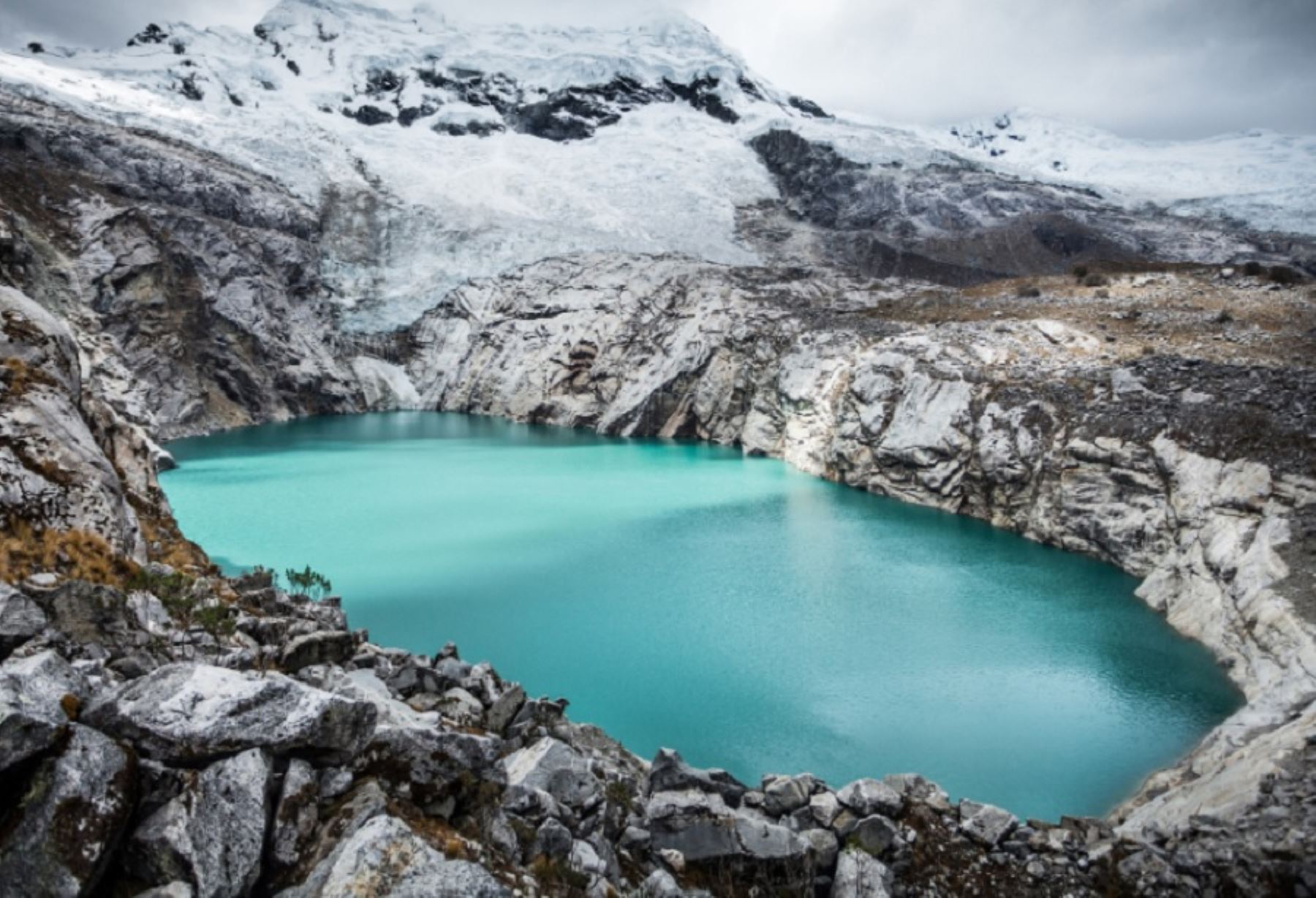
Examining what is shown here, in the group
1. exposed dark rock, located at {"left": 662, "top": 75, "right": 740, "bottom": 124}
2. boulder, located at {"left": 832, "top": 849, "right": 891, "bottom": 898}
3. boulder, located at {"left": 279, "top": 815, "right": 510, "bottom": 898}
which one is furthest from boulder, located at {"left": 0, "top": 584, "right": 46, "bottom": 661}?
exposed dark rock, located at {"left": 662, "top": 75, "right": 740, "bottom": 124}

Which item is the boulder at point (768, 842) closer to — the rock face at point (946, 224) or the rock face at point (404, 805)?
the rock face at point (404, 805)

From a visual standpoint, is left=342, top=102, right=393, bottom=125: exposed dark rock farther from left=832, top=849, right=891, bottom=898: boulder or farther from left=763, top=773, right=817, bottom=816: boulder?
left=832, top=849, right=891, bottom=898: boulder

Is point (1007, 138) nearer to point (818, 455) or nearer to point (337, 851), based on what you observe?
point (818, 455)

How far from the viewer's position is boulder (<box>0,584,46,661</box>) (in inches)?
179

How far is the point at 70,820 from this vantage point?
134 inches

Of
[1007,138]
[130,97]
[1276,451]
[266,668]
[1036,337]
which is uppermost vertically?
[1007,138]

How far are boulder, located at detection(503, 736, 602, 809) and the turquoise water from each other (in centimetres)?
530

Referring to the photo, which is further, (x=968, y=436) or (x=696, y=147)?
(x=696, y=147)

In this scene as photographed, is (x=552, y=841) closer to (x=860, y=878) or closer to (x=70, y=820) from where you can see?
(x=70, y=820)

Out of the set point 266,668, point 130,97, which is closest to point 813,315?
point 266,668

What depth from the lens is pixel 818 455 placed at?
33844mm

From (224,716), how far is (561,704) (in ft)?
17.1

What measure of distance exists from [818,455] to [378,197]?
46.2 m

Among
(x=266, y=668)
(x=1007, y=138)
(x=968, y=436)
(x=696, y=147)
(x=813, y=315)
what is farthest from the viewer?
(x=1007, y=138)
